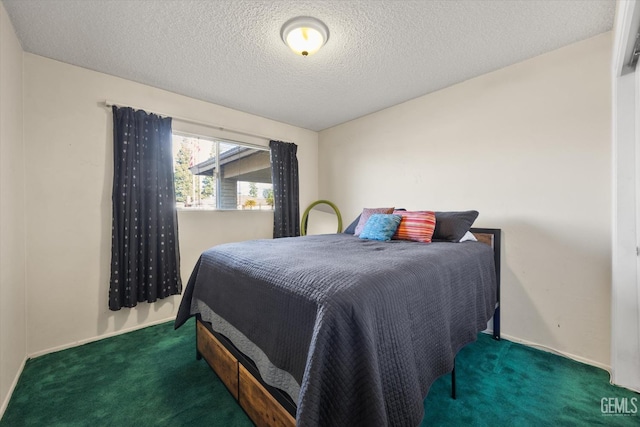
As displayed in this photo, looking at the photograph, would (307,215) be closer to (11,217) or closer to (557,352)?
(11,217)

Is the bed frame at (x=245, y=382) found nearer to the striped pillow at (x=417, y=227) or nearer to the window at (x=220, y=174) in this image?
the striped pillow at (x=417, y=227)

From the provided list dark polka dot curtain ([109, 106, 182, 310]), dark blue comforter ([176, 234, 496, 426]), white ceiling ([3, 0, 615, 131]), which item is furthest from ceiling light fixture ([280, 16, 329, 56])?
dark polka dot curtain ([109, 106, 182, 310])

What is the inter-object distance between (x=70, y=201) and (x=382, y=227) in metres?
2.68

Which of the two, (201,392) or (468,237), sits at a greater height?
(468,237)

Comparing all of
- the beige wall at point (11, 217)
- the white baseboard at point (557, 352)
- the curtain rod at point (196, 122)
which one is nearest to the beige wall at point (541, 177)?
the white baseboard at point (557, 352)

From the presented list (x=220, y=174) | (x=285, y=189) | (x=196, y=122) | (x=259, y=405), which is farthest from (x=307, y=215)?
(x=259, y=405)

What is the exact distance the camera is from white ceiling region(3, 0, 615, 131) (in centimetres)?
159

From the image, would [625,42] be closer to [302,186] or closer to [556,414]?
[556,414]

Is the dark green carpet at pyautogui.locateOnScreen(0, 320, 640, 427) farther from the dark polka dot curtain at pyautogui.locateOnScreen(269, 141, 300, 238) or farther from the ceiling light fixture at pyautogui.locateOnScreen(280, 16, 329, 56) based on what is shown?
the ceiling light fixture at pyautogui.locateOnScreen(280, 16, 329, 56)

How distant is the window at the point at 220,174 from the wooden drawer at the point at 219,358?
1559 mm

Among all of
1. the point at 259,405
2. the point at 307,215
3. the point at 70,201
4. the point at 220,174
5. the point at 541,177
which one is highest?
the point at 220,174

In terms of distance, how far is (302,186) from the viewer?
387cm

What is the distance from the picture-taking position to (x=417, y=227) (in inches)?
85.2

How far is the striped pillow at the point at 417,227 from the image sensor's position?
2.12 metres
